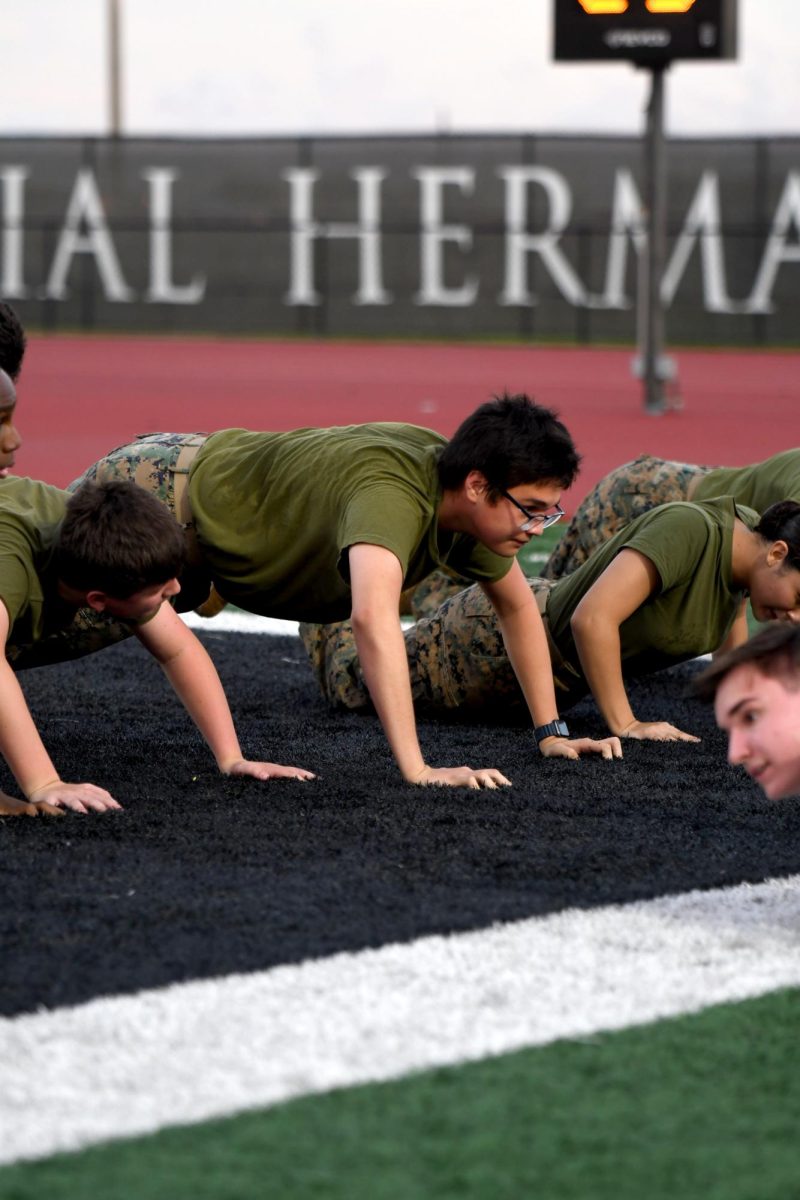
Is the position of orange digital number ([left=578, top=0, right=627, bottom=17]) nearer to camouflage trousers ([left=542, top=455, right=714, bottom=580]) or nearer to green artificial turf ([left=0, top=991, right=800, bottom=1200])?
camouflage trousers ([left=542, top=455, right=714, bottom=580])

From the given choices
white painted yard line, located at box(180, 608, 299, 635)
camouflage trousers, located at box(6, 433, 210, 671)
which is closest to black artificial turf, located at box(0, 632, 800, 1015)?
camouflage trousers, located at box(6, 433, 210, 671)

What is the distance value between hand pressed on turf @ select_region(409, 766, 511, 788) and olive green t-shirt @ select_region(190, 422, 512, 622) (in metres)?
0.45

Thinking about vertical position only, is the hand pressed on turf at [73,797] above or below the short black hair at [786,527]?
below

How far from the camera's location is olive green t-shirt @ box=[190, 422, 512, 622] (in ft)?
13.4

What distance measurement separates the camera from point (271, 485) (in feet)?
14.3

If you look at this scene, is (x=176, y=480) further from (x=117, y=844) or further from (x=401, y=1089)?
Result: (x=401, y=1089)

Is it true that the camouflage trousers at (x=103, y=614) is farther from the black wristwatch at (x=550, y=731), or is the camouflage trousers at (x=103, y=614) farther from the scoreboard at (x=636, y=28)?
the scoreboard at (x=636, y=28)

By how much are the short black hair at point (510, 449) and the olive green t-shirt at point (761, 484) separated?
1.24 metres

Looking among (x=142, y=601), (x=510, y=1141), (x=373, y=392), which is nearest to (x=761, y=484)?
(x=142, y=601)

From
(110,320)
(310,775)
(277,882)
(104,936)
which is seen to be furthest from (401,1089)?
(110,320)

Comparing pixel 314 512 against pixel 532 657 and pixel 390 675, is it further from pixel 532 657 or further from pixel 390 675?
pixel 532 657

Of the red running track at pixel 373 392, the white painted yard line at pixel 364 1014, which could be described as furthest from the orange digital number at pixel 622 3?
the white painted yard line at pixel 364 1014

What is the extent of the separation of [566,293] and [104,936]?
72.4 feet

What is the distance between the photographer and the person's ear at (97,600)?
148 inches
